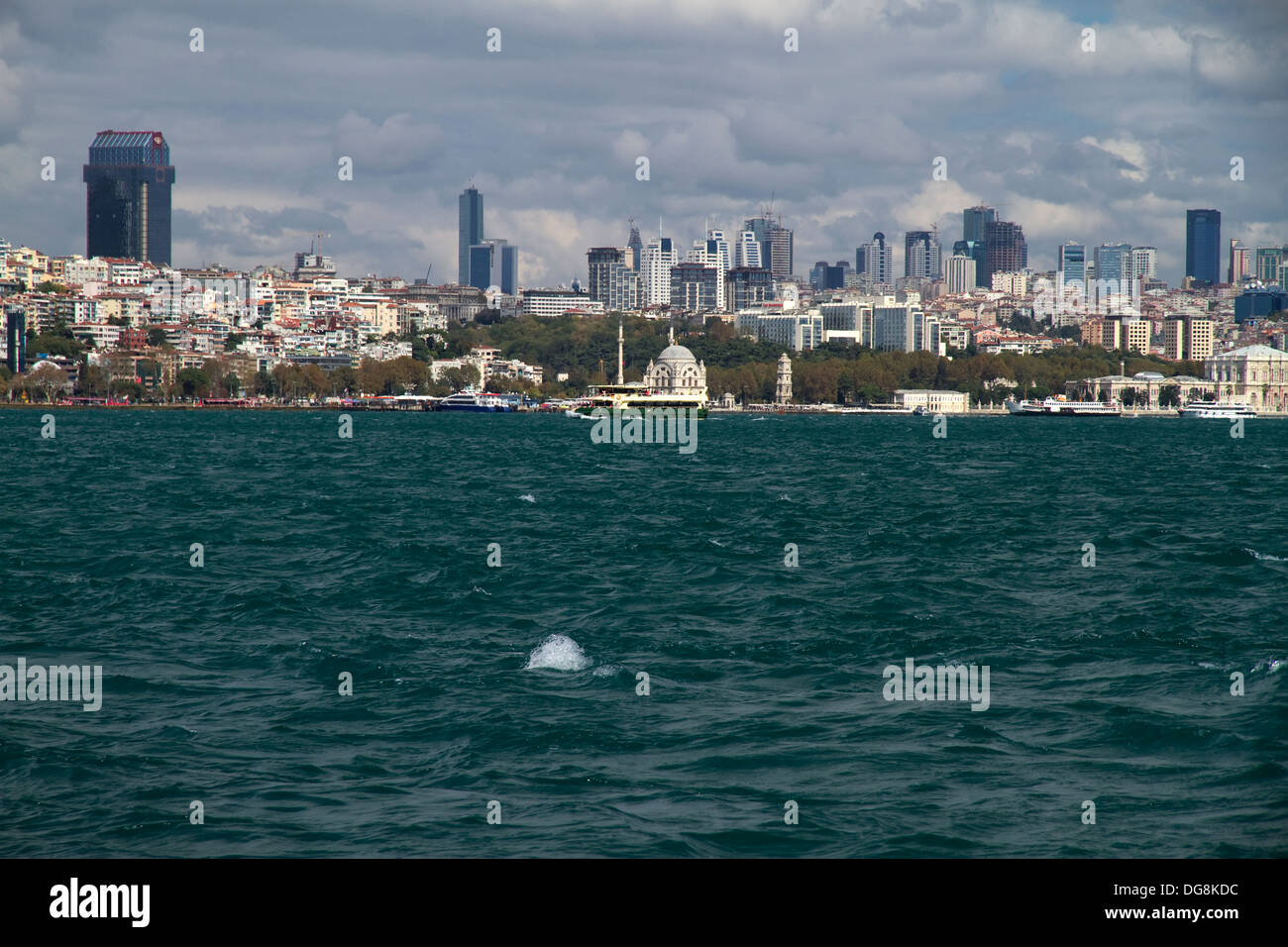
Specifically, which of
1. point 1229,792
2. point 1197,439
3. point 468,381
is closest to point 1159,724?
point 1229,792

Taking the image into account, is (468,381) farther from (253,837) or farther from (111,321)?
(253,837)

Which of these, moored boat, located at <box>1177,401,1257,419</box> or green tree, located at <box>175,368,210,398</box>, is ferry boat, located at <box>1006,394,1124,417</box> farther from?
green tree, located at <box>175,368,210,398</box>

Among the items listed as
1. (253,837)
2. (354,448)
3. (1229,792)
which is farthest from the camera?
(354,448)

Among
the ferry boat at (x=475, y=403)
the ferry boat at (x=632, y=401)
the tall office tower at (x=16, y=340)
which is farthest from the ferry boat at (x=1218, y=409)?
the tall office tower at (x=16, y=340)

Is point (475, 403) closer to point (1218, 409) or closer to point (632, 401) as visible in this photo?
point (632, 401)

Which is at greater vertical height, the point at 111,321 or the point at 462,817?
the point at 111,321

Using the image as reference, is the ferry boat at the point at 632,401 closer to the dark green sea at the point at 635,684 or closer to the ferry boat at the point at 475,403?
the ferry boat at the point at 475,403

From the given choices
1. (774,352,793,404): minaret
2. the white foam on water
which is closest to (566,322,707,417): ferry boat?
(774,352,793,404): minaret
